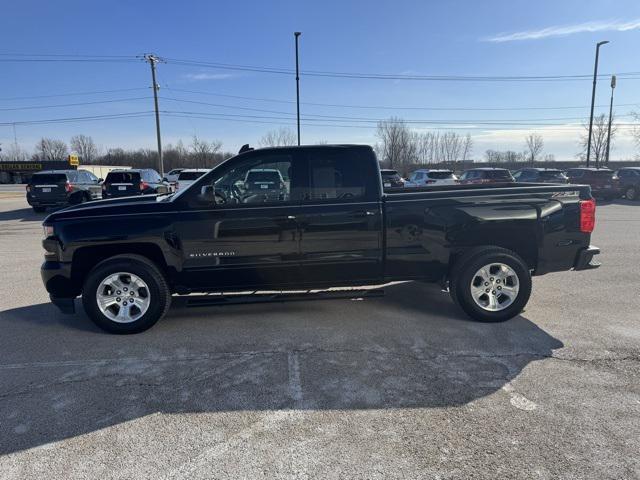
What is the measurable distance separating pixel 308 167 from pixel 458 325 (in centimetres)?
247

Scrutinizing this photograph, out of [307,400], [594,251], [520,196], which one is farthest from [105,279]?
[594,251]

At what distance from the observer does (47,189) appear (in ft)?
57.1

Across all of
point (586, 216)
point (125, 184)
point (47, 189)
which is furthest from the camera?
point (47, 189)

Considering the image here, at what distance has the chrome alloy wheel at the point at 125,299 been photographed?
462 centimetres

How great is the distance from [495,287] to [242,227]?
2.95m

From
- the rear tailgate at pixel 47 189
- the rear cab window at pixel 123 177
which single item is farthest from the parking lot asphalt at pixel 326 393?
the rear tailgate at pixel 47 189

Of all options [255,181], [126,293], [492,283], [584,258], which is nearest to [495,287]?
[492,283]

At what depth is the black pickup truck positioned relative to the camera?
4617mm

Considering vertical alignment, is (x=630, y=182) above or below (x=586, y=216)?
below

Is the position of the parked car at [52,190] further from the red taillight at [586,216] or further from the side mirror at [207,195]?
the red taillight at [586,216]

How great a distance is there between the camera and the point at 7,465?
2617 millimetres

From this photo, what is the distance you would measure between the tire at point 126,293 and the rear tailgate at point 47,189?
15.4 meters

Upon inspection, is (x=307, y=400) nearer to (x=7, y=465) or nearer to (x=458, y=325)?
(x=7, y=465)

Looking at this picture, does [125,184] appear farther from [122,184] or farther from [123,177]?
[123,177]
